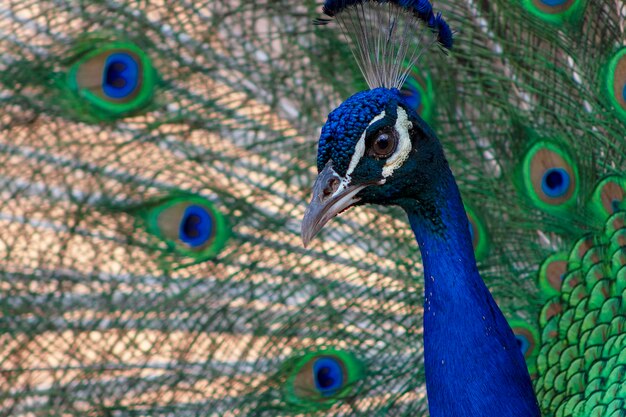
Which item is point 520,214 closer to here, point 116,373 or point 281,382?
point 281,382

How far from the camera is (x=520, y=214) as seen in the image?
1598mm

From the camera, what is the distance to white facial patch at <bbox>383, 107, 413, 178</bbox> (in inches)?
37.8

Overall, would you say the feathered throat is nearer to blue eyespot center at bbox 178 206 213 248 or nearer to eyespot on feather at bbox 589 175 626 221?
eyespot on feather at bbox 589 175 626 221

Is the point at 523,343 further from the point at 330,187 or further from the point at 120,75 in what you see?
the point at 120,75

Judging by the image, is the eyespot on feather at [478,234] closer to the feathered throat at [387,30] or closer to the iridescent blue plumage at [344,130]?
the feathered throat at [387,30]

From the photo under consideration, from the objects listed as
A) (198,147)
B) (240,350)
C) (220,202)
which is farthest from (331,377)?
(198,147)

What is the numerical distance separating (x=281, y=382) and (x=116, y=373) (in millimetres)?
368

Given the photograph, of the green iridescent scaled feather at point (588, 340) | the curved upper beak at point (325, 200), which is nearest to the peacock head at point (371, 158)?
the curved upper beak at point (325, 200)

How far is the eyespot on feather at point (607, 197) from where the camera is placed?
1.37 m

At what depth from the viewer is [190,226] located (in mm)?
1769

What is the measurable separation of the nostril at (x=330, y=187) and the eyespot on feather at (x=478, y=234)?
0.75 m

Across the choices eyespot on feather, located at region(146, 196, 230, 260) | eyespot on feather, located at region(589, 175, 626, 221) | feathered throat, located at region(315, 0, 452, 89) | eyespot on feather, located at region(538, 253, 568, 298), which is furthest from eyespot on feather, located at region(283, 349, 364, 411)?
feathered throat, located at region(315, 0, 452, 89)

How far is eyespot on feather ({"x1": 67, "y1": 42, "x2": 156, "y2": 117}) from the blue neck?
0.92m

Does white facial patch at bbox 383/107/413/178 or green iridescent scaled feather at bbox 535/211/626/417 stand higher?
white facial patch at bbox 383/107/413/178
